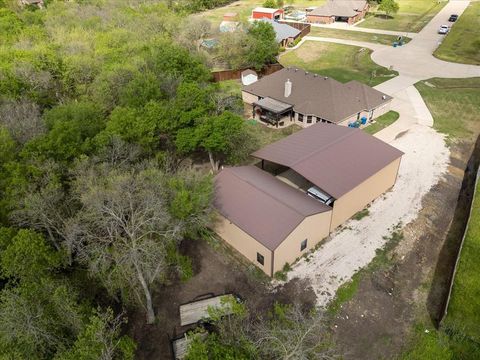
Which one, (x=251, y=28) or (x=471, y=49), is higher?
(x=251, y=28)

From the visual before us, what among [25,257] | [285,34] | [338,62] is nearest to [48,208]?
[25,257]

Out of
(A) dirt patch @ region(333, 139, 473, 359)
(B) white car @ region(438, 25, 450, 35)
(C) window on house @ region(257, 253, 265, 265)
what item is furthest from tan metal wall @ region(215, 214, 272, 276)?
(B) white car @ region(438, 25, 450, 35)

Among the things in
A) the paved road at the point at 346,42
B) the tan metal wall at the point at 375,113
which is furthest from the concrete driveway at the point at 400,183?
the paved road at the point at 346,42

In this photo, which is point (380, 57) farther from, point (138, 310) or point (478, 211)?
point (138, 310)

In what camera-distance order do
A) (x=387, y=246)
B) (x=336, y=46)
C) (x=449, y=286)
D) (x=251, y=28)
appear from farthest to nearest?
(x=336, y=46), (x=251, y=28), (x=387, y=246), (x=449, y=286)

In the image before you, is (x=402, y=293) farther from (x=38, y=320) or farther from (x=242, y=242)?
(x=38, y=320)

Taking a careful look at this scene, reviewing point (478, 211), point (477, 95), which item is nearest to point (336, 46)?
point (477, 95)

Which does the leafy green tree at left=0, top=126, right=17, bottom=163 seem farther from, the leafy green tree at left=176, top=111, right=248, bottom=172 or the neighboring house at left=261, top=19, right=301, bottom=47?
the neighboring house at left=261, top=19, right=301, bottom=47
